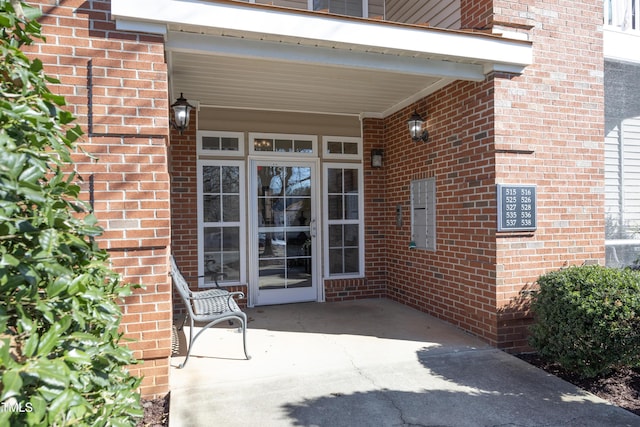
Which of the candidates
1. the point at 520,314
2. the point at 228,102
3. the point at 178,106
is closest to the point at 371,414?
the point at 520,314

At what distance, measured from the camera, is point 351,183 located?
20.8ft

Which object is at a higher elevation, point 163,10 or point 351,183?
point 163,10

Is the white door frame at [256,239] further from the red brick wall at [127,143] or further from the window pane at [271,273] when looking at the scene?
the red brick wall at [127,143]

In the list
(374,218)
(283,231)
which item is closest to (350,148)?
(374,218)

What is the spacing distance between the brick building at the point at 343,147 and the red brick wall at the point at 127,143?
1 cm

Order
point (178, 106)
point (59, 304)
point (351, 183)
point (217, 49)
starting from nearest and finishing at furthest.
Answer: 1. point (59, 304)
2. point (217, 49)
3. point (178, 106)
4. point (351, 183)

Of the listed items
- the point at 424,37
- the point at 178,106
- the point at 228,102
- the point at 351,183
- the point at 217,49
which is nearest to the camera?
the point at 217,49

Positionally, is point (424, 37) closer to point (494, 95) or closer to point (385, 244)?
point (494, 95)

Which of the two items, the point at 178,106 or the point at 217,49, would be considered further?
the point at 178,106

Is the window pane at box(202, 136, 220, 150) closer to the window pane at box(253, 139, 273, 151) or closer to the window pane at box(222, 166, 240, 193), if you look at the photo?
the window pane at box(222, 166, 240, 193)

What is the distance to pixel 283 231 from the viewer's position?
6.00m

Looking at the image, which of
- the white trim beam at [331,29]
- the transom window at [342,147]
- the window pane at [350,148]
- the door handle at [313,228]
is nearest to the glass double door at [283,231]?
the door handle at [313,228]

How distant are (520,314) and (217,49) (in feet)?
13.0

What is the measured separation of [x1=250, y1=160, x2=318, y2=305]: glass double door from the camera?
5.86m
